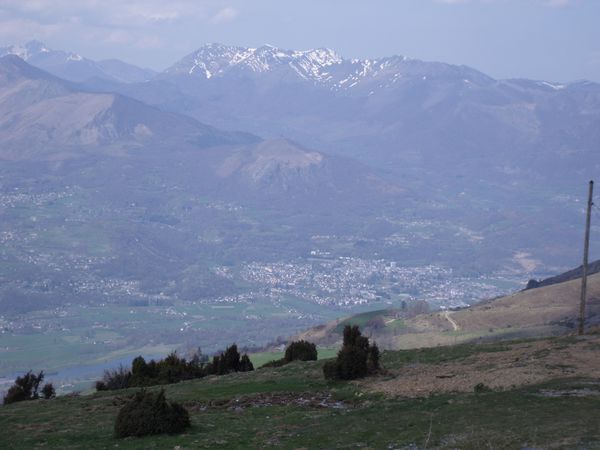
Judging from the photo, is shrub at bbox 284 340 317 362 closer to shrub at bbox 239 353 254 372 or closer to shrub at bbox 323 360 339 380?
shrub at bbox 239 353 254 372

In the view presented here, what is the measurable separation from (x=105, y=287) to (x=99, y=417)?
145642 mm

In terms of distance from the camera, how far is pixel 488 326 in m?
71.3

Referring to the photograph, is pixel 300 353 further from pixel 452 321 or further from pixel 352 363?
pixel 452 321

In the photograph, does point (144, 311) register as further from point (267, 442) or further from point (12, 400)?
point (267, 442)

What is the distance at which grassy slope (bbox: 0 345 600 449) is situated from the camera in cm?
1784

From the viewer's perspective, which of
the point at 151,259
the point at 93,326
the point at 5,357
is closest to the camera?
the point at 5,357

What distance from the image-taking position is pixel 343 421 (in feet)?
68.4

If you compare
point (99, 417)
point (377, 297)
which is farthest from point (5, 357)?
point (99, 417)

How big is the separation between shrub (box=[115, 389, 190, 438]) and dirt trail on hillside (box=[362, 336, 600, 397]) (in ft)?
19.3

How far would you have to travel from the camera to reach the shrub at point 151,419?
811 inches

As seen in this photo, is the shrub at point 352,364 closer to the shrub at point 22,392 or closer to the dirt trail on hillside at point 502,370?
the dirt trail on hillside at point 502,370

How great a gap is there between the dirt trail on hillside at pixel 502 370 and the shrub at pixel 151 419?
5.89 metres

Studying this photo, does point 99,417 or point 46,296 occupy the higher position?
point 46,296

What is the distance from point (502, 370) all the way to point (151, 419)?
942 centimetres
